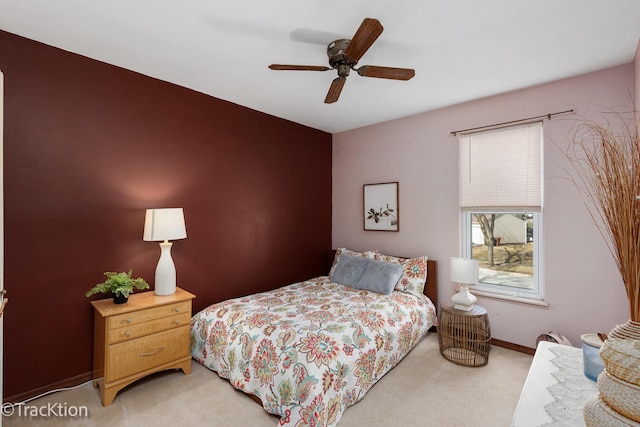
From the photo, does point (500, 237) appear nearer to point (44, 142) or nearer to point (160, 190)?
point (160, 190)

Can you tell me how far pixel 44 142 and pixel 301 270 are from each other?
2916mm

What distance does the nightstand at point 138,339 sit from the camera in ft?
7.00

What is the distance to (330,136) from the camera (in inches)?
181

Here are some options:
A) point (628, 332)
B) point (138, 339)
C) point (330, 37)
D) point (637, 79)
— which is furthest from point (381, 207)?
point (628, 332)

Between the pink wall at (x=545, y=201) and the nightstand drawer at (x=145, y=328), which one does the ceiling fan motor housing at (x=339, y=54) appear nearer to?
the pink wall at (x=545, y=201)

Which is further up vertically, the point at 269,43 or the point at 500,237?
the point at 269,43

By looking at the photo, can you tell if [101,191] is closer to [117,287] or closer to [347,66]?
[117,287]

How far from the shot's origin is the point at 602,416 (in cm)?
90

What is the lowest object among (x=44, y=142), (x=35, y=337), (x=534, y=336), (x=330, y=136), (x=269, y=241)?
(x=534, y=336)

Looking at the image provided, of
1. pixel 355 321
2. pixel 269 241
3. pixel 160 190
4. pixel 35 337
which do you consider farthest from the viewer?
pixel 269 241

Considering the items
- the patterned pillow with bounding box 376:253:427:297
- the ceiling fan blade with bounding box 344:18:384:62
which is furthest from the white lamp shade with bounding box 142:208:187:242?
the patterned pillow with bounding box 376:253:427:297

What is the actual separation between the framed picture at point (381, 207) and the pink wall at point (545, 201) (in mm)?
82

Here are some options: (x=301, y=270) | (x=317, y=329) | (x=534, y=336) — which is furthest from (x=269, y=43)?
(x=534, y=336)

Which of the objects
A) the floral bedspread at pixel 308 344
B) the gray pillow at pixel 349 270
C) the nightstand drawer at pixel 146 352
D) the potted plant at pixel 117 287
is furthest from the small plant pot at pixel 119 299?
the gray pillow at pixel 349 270
